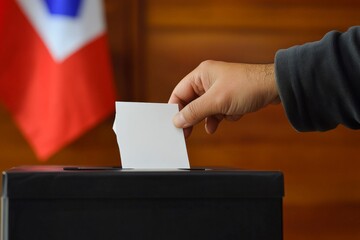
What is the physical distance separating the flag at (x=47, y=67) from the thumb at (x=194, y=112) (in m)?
1.24

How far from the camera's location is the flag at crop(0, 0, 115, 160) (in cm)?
222

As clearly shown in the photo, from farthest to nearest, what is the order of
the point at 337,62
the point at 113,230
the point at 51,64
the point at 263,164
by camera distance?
the point at 263,164, the point at 51,64, the point at 337,62, the point at 113,230

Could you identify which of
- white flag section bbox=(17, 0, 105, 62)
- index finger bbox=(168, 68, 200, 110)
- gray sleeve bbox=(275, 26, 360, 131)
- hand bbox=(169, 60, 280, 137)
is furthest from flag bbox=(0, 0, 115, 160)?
gray sleeve bbox=(275, 26, 360, 131)

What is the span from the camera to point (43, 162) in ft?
7.40

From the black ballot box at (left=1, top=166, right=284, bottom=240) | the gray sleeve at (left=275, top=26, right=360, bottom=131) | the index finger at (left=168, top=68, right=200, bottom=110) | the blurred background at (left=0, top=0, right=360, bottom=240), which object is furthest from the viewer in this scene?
the blurred background at (left=0, top=0, right=360, bottom=240)

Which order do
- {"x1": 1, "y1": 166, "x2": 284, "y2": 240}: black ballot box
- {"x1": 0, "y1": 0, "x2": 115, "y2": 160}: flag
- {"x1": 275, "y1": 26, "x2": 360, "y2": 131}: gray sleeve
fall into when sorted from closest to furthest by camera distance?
1. {"x1": 1, "y1": 166, "x2": 284, "y2": 240}: black ballot box
2. {"x1": 275, "y1": 26, "x2": 360, "y2": 131}: gray sleeve
3. {"x1": 0, "y1": 0, "x2": 115, "y2": 160}: flag

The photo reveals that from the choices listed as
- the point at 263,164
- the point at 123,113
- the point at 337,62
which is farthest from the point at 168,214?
the point at 263,164

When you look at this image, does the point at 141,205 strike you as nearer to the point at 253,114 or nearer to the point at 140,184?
the point at 140,184

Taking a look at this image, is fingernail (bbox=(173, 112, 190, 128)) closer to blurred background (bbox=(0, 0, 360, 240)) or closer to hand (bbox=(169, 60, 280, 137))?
hand (bbox=(169, 60, 280, 137))

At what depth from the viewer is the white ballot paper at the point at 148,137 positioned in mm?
1001

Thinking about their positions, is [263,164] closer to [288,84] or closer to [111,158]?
[111,158]

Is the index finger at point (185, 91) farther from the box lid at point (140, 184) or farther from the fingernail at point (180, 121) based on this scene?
the box lid at point (140, 184)

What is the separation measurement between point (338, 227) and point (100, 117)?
3.25 feet

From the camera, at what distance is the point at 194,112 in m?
1.06
